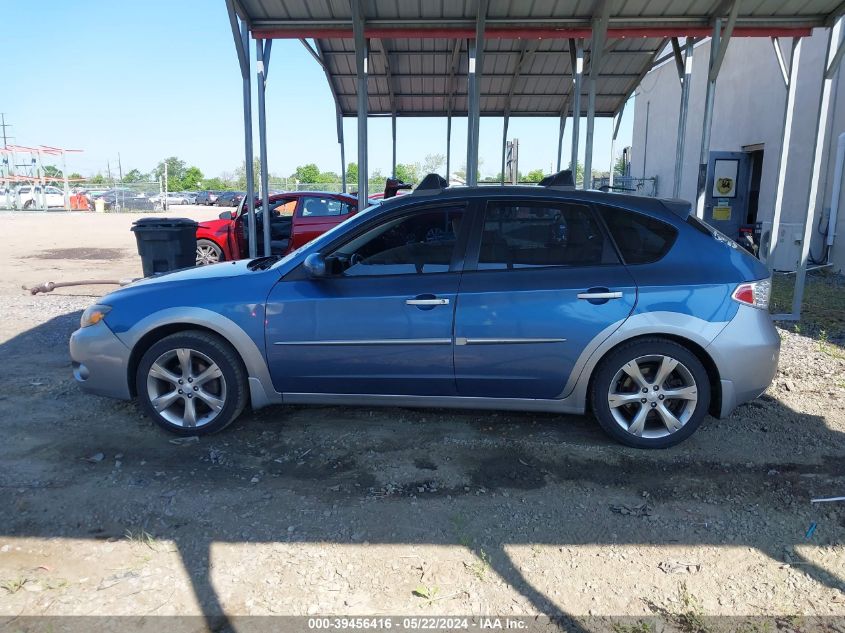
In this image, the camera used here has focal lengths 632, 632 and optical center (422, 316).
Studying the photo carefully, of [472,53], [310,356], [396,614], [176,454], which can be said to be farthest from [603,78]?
[396,614]

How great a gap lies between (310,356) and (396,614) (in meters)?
1.93

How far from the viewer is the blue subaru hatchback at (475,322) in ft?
13.0

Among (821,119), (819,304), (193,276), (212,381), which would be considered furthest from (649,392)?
(819,304)

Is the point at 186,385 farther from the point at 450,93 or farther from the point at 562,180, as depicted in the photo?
the point at 450,93

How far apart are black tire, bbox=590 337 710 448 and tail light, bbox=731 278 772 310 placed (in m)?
0.46

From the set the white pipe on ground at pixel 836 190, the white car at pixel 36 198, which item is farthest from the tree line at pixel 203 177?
the white pipe on ground at pixel 836 190

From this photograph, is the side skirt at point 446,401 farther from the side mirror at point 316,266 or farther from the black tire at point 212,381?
the side mirror at point 316,266

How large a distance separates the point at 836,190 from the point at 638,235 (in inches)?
413

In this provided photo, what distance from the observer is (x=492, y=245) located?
4.17 m

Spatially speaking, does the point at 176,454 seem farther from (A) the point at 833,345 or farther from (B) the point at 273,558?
(A) the point at 833,345

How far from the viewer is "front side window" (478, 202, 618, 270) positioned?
13.5 ft

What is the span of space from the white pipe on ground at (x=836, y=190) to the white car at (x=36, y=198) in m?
46.0

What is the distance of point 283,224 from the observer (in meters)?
11.6

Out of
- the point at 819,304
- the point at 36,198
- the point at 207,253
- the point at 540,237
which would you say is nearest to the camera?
the point at 540,237
